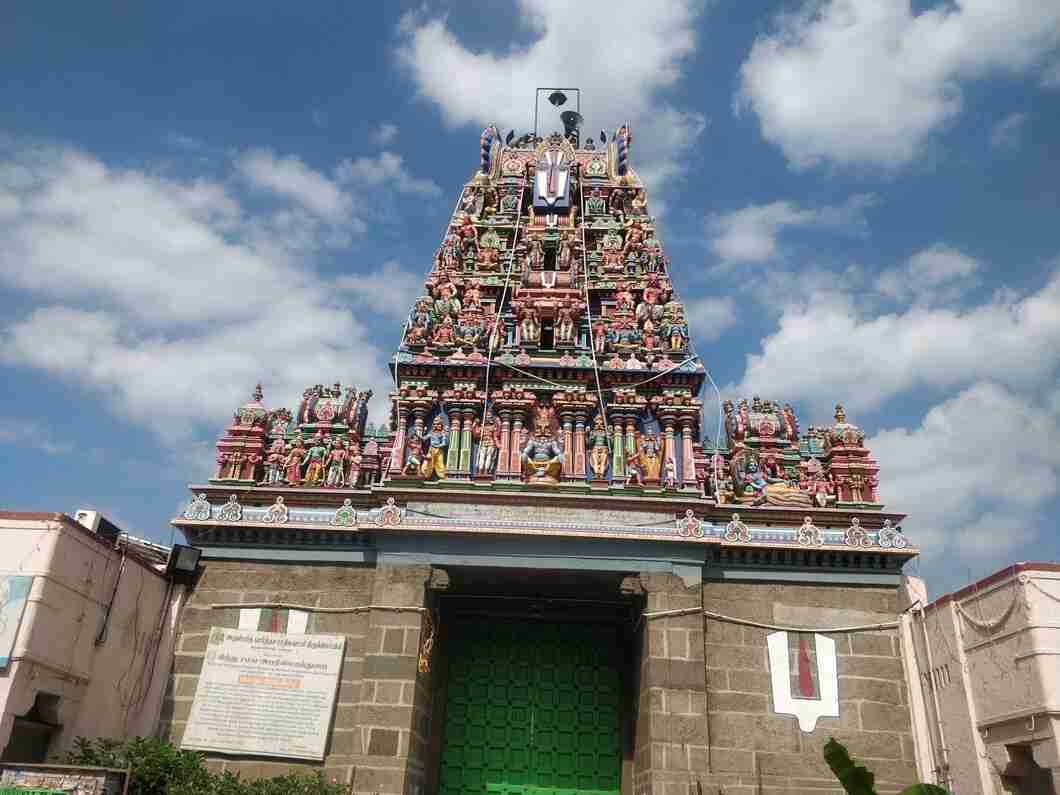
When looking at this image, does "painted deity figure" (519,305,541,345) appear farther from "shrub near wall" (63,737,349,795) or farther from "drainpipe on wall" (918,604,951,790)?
"shrub near wall" (63,737,349,795)

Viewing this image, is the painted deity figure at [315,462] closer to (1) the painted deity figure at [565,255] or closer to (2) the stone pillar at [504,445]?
(2) the stone pillar at [504,445]

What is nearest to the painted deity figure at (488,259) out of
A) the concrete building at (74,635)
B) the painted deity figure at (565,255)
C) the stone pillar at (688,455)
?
the painted deity figure at (565,255)

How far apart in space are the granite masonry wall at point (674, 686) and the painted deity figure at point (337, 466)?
205 centimetres

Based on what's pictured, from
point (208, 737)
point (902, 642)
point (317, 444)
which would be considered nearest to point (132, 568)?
point (208, 737)

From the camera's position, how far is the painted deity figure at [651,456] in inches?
727

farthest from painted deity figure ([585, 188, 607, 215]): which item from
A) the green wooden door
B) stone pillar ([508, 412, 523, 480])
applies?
the green wooden door

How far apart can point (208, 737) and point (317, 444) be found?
649 cm

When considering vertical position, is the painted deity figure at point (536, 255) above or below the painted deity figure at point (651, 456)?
above

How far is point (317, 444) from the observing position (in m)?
19.5

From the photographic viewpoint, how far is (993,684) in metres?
14.1

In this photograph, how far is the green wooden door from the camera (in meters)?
17.7

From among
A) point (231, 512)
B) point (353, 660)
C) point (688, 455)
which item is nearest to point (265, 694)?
point (353, 660)

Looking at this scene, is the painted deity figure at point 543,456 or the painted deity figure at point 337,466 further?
the painted deity figure at point 337,466

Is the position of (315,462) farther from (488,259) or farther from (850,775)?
(850,775)
